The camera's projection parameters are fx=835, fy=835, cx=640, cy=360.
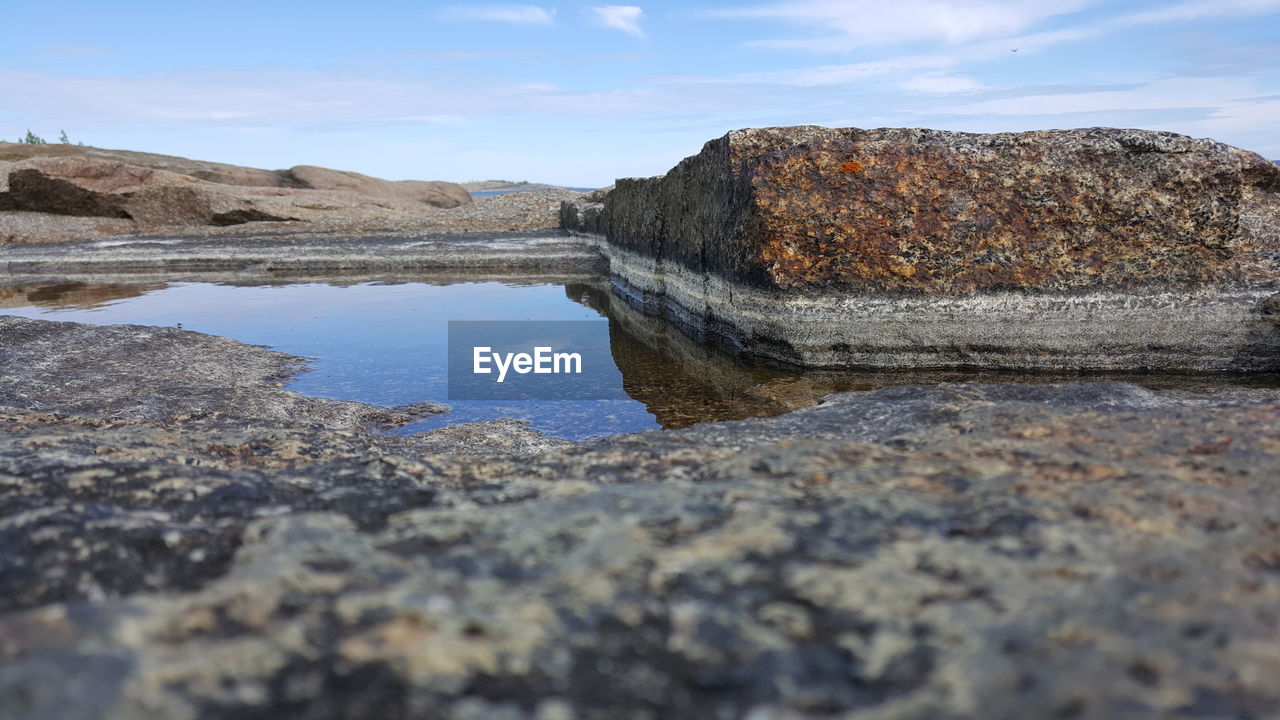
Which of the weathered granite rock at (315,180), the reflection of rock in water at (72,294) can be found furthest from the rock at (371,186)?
the reflection of rock in water at (72,294)

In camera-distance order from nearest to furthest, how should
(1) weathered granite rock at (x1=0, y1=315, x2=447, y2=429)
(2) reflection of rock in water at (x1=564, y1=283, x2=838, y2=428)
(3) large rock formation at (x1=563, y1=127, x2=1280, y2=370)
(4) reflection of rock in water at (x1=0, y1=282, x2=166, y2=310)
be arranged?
(1) weathered granite rock at (x1=0, y1=315, x2=447, y2=429)
(2) reflection of rock in water at (x1=564, y1=283, x2=838, y2=428)
(3) large rock formation at (x1=563, y1=127, x2=1280, y2=370)
(4) reflection of rock in water at (x1=0, y1=282, x2=166, y2=310)

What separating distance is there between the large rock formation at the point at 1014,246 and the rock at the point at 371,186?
24771 mm

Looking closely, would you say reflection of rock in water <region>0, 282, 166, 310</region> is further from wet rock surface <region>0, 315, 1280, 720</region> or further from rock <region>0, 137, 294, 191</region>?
rock <region>0, 137, 294, 191</region>

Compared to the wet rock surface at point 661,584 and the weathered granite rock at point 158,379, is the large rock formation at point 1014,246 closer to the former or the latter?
the weathered granite rock at point 158,379

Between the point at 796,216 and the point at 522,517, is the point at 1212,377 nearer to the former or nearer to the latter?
the point at 796,216

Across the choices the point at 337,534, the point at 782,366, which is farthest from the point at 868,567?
the point at 782,366

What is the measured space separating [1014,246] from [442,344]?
4.16 meters

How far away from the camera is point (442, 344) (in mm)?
6531

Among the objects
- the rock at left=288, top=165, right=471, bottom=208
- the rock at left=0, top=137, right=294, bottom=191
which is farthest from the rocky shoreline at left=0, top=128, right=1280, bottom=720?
the rock at left=0, top=137, right=294, bottom=191

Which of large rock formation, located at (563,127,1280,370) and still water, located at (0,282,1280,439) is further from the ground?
large rock formation, located at (563,127,1280,370)

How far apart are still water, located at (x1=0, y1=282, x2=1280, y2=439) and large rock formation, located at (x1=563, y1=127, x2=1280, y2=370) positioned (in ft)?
0.96

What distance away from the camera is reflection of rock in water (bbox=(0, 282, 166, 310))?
9484 mm

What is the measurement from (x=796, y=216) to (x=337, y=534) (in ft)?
14.9

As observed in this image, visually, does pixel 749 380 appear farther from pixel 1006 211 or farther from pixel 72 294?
pixel 72 294
